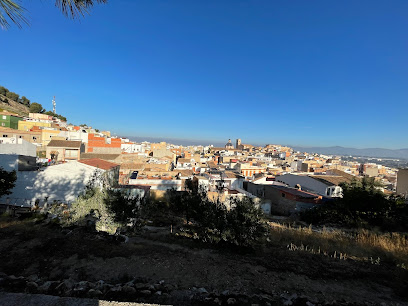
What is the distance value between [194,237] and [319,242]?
19.8ft

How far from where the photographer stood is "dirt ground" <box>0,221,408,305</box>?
6039 millimetres

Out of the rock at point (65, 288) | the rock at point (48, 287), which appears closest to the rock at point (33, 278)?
the rock at point (48, 287)

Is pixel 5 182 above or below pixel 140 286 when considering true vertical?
above

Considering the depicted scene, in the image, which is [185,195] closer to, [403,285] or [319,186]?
[403,285]

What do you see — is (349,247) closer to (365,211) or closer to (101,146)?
(365,211)

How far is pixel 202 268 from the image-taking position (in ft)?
23.2

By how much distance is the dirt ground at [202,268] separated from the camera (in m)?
6.04

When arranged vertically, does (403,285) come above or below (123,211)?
below

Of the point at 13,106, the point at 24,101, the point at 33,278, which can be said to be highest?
the point at 24,101

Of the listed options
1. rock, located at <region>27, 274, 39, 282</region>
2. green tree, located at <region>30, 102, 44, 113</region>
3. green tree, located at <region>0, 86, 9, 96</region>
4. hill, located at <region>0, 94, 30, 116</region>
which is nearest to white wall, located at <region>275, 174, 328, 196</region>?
rock, located at <region>27, 274, 39, 282</region>

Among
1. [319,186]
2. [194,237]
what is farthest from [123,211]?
[319,186]

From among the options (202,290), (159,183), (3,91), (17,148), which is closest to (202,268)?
(202,290)

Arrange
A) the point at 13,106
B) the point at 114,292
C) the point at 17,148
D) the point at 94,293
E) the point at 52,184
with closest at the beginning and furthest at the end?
1. the point at 94,293
2. the point at 114,292
3. the point at 52,184
4. the point at 17,148
5. the point at 13,106

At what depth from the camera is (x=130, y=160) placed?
4212cm
